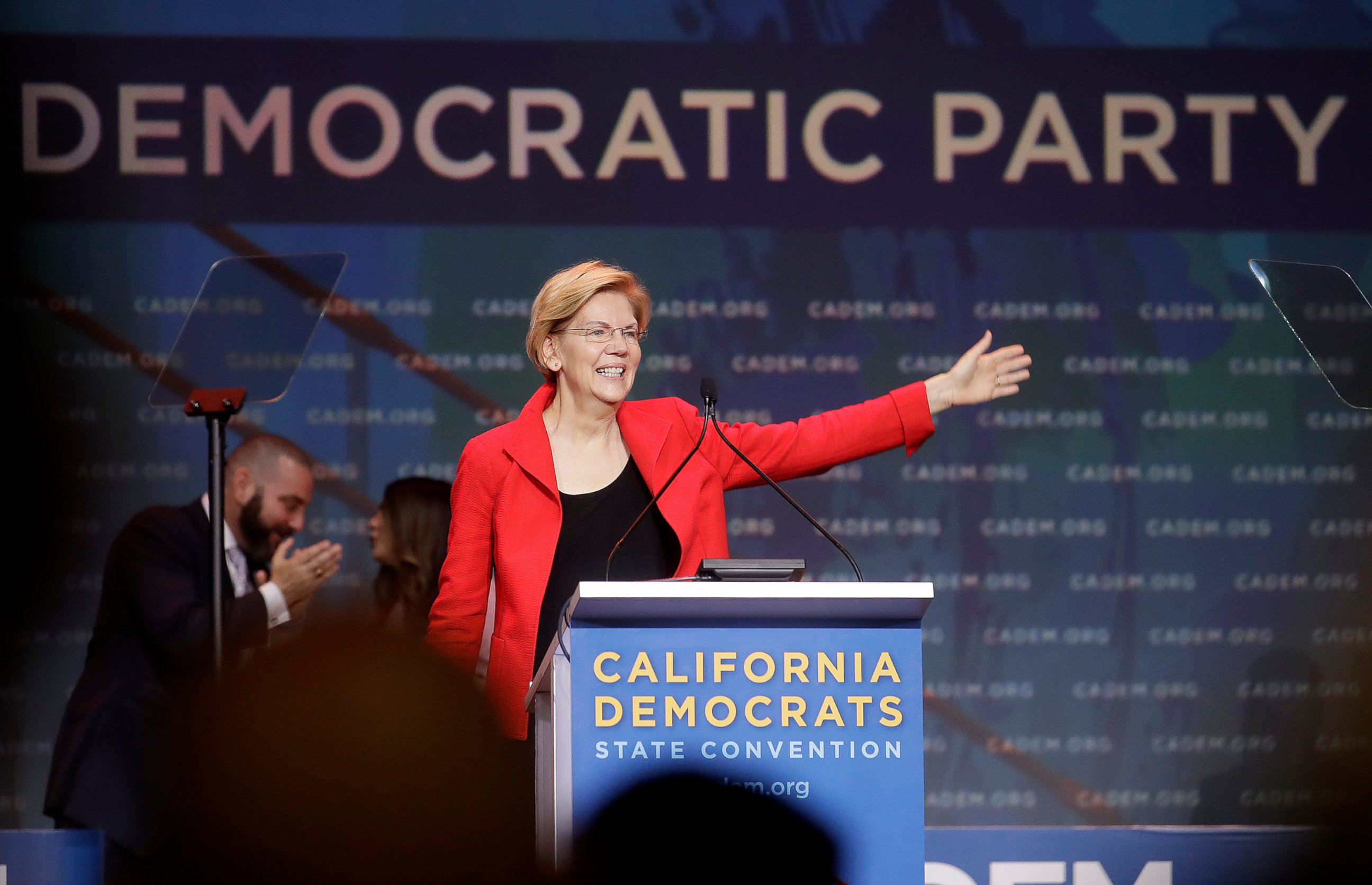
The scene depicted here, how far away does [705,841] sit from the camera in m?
0.89

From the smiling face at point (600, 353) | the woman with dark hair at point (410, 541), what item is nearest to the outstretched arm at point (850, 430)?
the smiling face at point (600, 353)

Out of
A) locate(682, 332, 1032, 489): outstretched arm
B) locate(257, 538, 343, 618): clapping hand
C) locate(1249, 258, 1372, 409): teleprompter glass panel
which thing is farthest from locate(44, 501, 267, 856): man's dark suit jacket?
locate(1249, 258, 1372, 409): teleprompter glass panel

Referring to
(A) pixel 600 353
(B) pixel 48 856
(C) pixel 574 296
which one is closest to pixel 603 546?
(A) pixel 600 353

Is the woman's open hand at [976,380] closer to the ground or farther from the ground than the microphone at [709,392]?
farther from the ground

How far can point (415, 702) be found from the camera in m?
0.82

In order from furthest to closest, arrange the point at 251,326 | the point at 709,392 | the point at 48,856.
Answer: the point at 251,326 < the point at 48,856 < the point at 709,392

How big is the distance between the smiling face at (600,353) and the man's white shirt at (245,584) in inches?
51.1

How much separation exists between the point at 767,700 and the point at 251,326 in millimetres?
3089

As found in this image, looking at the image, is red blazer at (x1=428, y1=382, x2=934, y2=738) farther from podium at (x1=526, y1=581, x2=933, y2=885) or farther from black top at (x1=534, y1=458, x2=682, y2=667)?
podium at (x1=526, y1=581, x2=933, y2=885)

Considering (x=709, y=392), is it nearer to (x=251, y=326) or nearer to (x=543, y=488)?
(x=543, y=488)

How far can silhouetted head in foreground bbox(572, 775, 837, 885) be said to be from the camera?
34.5 inches

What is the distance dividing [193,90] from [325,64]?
41 centimetres

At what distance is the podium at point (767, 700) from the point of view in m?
1.71

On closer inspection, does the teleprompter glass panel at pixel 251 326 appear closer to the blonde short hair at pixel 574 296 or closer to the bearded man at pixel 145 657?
the bearded man at pixel 145 657
